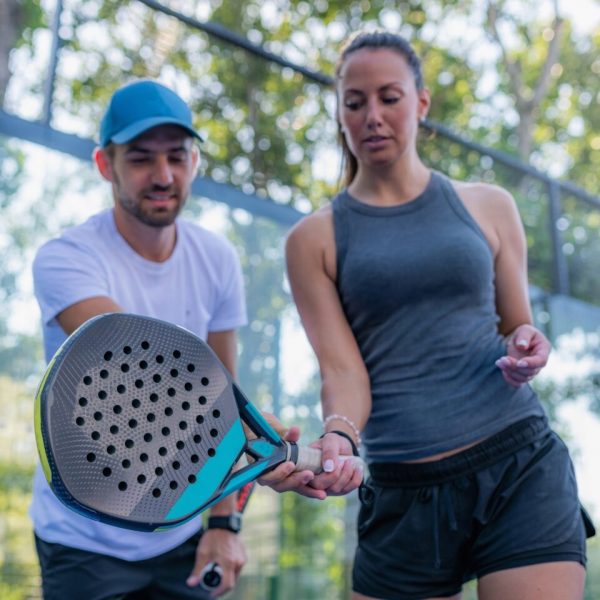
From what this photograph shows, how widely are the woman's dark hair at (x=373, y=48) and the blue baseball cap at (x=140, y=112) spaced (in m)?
0.40

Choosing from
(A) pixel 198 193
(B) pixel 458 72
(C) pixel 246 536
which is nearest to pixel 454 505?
(C) pixel 246 536

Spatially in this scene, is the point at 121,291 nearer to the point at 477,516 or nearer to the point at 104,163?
the point at 104,163

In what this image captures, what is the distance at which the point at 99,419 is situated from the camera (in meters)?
1.27

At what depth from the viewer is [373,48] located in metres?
2.12

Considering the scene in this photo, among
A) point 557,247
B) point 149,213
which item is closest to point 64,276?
point 149,213

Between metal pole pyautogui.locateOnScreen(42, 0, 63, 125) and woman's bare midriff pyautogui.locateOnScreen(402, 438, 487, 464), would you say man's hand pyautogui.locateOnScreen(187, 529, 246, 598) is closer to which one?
woman's bare midriff pyautogui.locateOnScreen(402, 438, 487, 464)

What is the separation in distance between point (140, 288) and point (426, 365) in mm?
714

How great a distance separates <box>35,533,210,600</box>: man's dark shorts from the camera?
204cm

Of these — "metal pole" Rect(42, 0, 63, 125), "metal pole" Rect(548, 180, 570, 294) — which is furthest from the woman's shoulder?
"metal pole" Rect(548, 180, 570, 294)

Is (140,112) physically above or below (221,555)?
above

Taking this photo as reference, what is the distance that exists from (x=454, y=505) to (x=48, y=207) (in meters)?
1.91

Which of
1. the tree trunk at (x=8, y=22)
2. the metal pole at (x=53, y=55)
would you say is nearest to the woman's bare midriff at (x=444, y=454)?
the metal pole at (x=53, y=55)

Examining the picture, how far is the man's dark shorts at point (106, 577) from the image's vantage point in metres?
2.04

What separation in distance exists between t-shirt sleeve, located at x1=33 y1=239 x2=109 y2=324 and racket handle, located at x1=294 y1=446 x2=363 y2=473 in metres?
0.67
